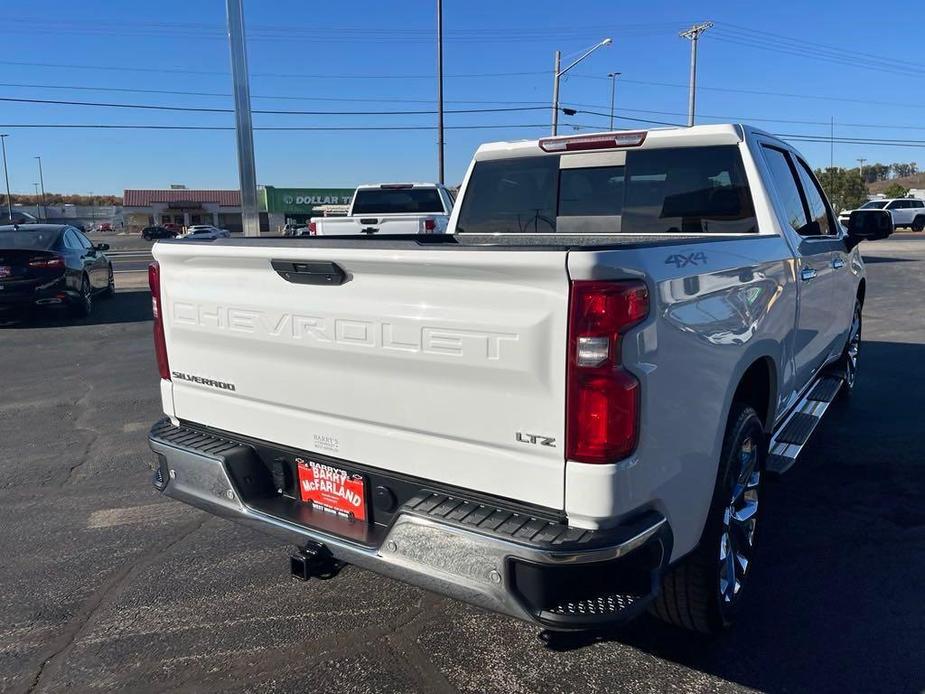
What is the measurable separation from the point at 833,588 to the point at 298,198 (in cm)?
7038

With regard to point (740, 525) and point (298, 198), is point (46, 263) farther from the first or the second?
point (298, 198)

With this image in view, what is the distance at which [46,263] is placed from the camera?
1122cm

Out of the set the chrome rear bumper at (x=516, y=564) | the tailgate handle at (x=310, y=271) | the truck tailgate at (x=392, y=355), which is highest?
the tailgate handle at (x=310, y=271)

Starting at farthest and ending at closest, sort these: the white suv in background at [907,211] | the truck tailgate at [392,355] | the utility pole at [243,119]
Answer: the white suv in background at [907,211], the utility pole at [243,119], the truck tailgate at [392,355]

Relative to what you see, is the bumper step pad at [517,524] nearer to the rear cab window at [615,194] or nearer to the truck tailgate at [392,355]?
the truck tailgate at [392,355]

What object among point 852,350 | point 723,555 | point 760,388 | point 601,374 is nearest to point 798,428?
point 760,388

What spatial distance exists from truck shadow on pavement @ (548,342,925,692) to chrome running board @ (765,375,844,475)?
45 cm

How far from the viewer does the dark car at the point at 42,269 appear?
435 inches

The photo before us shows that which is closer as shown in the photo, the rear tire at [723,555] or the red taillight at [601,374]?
the red taillight at [601,374]

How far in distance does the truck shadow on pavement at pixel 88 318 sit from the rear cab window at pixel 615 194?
9071 millimetres

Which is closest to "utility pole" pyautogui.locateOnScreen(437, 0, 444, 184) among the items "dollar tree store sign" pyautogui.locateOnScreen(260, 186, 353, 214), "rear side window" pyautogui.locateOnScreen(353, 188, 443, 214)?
"rear side window" pyautogui.locateOnScreen(353, 188, 443, 214)

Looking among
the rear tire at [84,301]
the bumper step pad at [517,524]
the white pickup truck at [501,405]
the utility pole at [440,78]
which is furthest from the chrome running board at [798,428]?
the utility pole at [440,78]

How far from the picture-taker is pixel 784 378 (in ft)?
12.7

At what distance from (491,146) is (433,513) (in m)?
3.12
